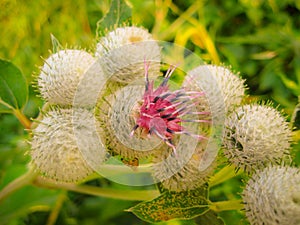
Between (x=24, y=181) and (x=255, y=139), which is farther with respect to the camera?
(x=24, y=181)

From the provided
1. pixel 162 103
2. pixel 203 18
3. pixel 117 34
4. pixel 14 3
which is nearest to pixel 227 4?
pixel 203 18

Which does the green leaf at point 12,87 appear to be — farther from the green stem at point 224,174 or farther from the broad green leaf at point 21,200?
the green stem at point 224,174

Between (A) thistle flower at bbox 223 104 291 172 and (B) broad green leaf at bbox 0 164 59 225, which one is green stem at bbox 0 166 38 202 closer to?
(B) broad green leaf at bbox 0 164 59 225

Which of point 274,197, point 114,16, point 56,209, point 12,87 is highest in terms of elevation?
point 114,16

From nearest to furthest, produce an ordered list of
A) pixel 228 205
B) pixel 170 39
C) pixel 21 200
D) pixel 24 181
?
pixel 228 205 < pixel 24 181 < pixel 21 200 < pixel 170 39

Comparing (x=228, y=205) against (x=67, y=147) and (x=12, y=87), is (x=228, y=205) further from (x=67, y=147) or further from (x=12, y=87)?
(x=12, y=87)

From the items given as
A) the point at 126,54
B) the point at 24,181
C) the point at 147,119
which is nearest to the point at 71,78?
the point at 126,54
